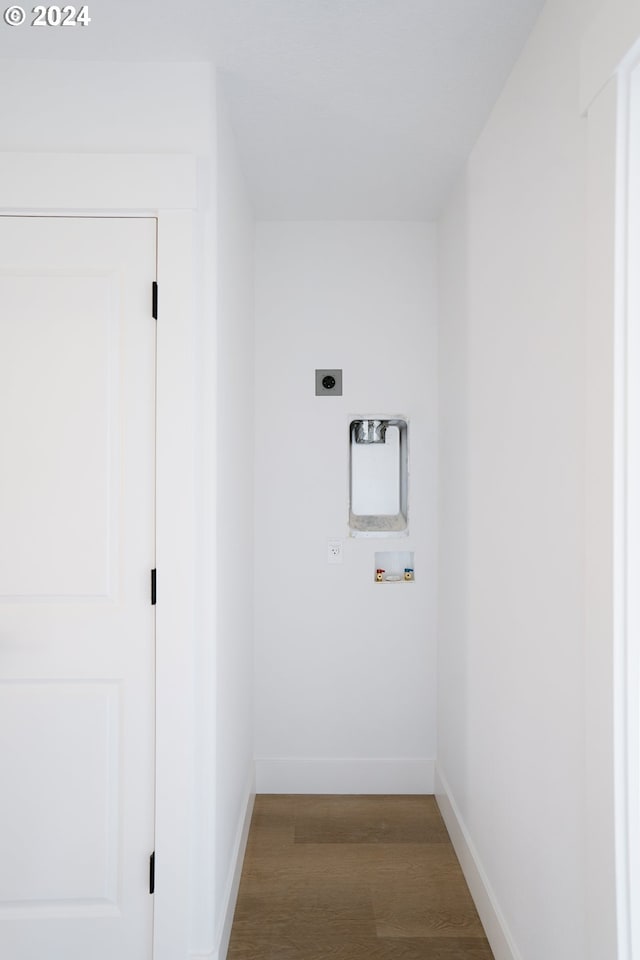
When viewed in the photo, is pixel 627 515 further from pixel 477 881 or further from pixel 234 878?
pixel 234 878

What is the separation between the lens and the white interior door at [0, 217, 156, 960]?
5.86ft

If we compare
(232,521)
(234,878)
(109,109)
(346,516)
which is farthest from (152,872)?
(109,109)

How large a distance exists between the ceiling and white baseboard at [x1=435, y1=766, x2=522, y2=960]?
251cm

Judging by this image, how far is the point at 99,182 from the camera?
1763 millimetres

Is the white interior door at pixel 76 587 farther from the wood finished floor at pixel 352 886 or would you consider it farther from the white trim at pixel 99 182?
the wood finished floor at pixel 352 886

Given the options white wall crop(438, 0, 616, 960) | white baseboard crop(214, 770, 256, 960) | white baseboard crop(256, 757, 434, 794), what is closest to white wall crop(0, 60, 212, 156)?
white wall crop(438, 0, 616, 960)

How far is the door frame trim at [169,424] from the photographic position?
1.76m

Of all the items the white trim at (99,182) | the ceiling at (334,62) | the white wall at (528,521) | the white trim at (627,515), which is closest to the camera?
the white trim at (627,515)

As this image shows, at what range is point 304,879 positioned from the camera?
92.3 inches

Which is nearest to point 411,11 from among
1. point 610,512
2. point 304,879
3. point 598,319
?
point 598,319

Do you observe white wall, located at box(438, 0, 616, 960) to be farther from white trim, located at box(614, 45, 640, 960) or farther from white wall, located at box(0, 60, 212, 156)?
white wall, located at box(0, 60, 212, 156)

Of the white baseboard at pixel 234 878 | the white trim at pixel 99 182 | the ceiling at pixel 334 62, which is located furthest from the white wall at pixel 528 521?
the white trim at pixel 99 182

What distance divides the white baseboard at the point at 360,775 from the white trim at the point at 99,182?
2496 millimetres

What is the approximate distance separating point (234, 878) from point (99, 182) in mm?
2302
